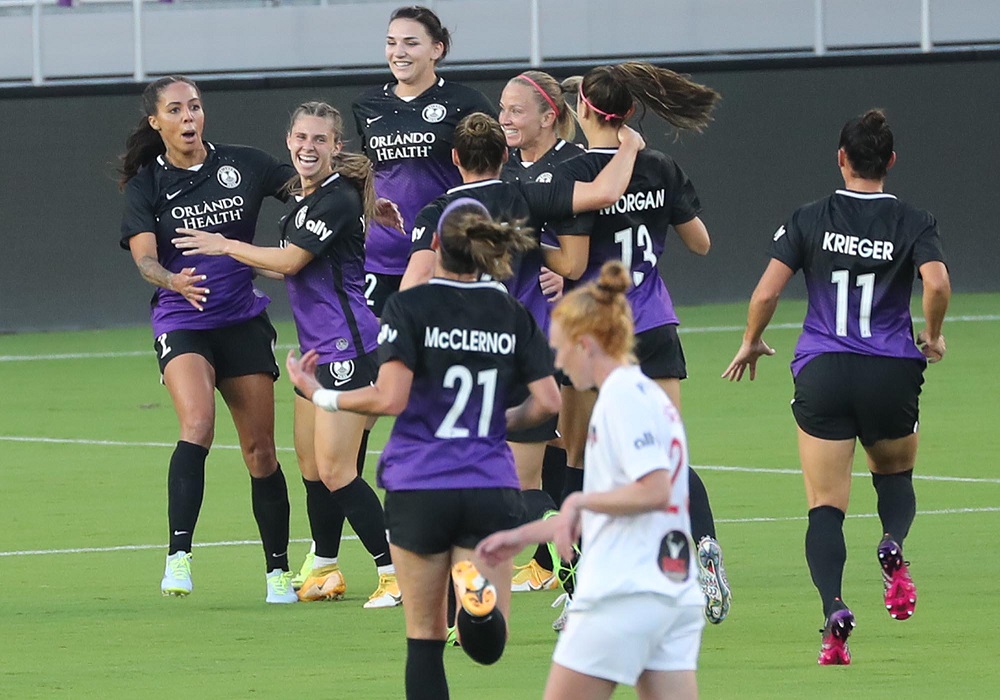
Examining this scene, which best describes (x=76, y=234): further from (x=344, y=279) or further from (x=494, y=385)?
(x=494, y=385)

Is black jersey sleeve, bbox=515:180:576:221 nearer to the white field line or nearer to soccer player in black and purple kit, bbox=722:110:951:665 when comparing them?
soccer player in black and purple kit, bbox=722:110:951:665

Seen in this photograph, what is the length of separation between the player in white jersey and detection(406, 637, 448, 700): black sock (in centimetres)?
108

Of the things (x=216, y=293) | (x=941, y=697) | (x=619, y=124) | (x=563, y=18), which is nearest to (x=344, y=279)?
(x=216, y=293)

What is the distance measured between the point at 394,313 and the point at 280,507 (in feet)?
10.3

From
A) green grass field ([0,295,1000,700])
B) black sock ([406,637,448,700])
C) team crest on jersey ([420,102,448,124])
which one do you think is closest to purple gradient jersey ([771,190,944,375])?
green grass field ([0,295,1000,700])

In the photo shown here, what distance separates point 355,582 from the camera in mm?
9227

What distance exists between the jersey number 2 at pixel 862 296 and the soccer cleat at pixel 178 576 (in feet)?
9.92

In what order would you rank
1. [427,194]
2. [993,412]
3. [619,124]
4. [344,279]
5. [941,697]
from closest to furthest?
[941,697]
[619,124]
[344,279]
[427,194]
[993,412]

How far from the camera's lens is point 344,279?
28.0 ft

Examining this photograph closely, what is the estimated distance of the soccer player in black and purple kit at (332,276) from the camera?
833 centimetres

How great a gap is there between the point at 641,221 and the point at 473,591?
283 centimetres

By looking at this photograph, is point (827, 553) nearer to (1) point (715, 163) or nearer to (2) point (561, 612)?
(2) point (561, 612)

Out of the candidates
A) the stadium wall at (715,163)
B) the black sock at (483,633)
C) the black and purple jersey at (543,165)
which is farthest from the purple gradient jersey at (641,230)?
the stadium wall at (715,163)

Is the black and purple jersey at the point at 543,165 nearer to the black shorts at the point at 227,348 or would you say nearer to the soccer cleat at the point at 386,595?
the black shorts at the point at 227,348
